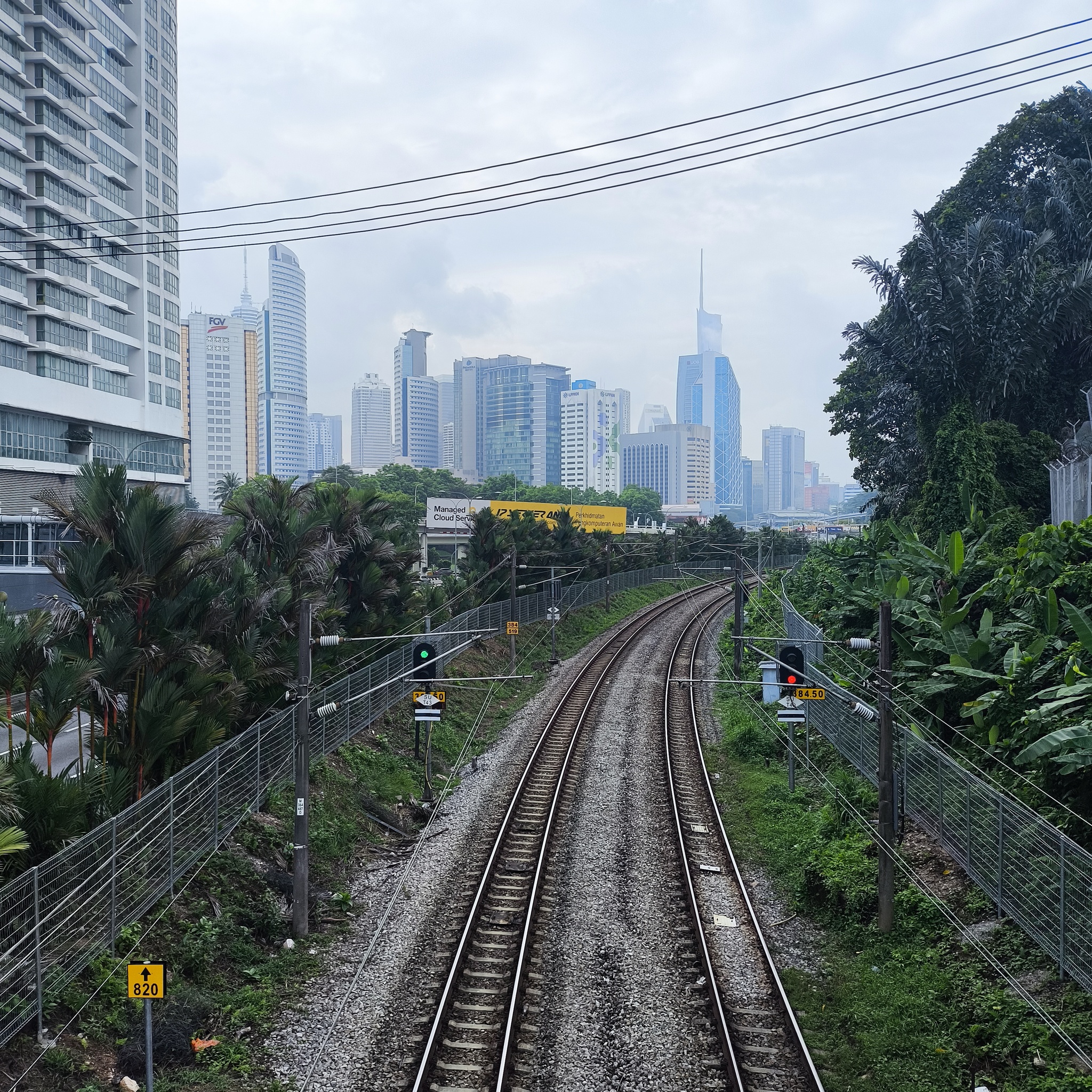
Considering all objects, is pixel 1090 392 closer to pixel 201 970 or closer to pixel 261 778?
pixel 261 778

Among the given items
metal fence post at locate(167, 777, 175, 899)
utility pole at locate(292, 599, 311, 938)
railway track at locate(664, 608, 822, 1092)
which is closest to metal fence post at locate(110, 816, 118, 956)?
metal fence post at locate(167, 777, 175, 899)

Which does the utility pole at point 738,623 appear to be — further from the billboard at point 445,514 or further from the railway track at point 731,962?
the billboard at point 445,514

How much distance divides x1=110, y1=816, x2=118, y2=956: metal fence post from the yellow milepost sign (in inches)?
123

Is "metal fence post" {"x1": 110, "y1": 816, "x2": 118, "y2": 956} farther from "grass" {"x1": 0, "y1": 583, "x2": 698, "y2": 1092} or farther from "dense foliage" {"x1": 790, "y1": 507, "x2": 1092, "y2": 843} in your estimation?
"dense foliage" {"x1": 790, "y1": 507, "x2": 1092, "y2": 843}

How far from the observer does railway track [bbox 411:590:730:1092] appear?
1060 centimetres

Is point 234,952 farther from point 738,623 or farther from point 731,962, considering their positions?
point 738,623

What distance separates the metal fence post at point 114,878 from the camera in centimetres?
1141

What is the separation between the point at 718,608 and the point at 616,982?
1930 inches

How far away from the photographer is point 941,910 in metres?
13.7

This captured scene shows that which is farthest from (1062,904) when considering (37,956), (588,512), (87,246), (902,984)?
(588,512)

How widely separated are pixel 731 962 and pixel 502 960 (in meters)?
3.26

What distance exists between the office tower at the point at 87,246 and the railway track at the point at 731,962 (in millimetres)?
37408

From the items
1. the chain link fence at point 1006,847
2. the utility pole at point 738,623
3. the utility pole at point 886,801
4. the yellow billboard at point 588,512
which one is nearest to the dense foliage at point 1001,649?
the chain link fence at point 1006,847

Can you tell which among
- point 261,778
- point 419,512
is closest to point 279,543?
point 261,778
